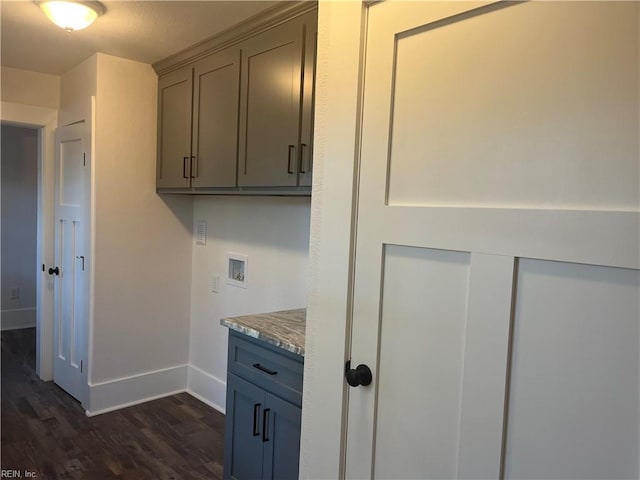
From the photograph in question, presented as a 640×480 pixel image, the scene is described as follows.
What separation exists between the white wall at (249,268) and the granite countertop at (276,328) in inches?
15.9

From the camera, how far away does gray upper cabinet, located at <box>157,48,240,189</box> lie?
2553mm

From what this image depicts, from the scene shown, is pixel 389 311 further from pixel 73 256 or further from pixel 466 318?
Answer: pixel 73 256

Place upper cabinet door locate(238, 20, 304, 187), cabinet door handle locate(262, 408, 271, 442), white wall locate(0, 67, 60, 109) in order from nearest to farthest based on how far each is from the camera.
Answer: cabinet door handle locate(262, 408, 271, 442) → upper cabinet door locate(238, 20, 304, 187) → white wall locate(0, 67, 60, 109)

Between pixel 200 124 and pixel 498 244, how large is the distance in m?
2.26

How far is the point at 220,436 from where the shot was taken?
286cm

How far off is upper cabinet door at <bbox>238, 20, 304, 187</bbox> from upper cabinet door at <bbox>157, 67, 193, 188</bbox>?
61cm

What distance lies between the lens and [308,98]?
2068 millimetres

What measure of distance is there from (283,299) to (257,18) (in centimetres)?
153

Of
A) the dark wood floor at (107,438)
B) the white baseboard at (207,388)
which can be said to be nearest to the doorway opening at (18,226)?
the dark wood floor at (107,438)

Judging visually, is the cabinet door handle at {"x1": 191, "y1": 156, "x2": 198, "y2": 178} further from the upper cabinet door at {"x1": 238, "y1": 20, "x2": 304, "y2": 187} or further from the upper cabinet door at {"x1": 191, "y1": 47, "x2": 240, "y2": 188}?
the upper cabinet door at {"x1": 238, "y1": 20, "x2": 304, "y2": 187}

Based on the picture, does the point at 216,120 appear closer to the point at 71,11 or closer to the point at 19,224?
the point at 71,11

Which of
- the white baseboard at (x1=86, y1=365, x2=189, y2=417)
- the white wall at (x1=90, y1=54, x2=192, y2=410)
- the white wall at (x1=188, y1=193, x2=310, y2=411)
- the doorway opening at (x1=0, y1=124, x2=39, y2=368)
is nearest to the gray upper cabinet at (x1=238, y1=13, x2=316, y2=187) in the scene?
the white wall at (x1=188, y1=193, x2=310, y2=411)

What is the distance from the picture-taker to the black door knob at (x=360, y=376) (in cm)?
121

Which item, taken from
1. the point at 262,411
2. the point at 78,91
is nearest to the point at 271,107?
the point at 262,411
